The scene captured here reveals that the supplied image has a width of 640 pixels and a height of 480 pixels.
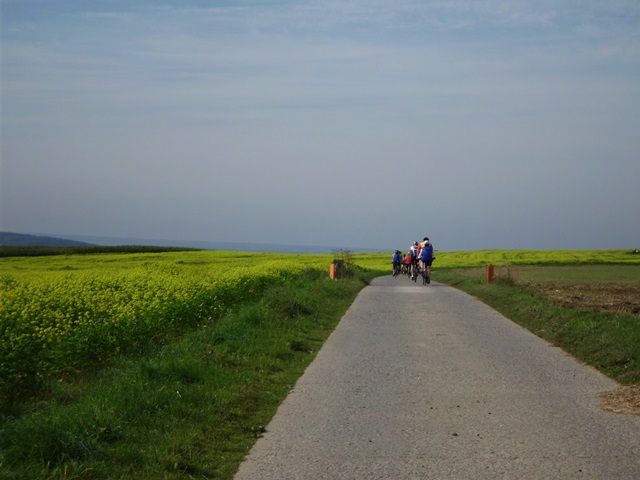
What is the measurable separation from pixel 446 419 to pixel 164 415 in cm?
287

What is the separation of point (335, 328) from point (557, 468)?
1040 centimetres

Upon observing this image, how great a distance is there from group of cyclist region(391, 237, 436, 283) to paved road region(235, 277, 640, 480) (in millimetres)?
19760

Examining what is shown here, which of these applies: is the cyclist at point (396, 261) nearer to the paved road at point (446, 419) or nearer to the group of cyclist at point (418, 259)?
the group of cyclist at point (418, 259)

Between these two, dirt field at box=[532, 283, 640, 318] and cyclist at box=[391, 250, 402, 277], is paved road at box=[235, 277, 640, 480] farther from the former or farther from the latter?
cyclist at box=[391, 250, 402, 277]

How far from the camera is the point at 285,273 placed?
118ft

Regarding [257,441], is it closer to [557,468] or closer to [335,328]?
[557,468]

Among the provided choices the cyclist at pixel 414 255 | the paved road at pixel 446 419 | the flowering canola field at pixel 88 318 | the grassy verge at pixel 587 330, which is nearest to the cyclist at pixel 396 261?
the cyclist at pixel 414 255

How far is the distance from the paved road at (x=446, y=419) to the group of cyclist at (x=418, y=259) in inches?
778

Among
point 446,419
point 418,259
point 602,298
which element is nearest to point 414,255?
point 418,259

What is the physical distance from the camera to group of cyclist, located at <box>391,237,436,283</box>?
33531mm

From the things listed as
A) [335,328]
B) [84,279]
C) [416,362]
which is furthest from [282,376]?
[84,279]

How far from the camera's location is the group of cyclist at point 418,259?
110 feet

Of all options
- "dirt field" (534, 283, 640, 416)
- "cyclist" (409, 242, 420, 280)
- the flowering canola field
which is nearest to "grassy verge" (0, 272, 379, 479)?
the flowering canola field

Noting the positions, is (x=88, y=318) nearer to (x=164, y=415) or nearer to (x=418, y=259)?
(x=164, y=415)
